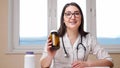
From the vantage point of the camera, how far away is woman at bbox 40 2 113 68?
65.9 inches

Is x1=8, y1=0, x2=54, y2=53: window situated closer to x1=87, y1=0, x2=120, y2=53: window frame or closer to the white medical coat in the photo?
x1=87, y1=0, x2=120, y2=53: window frame

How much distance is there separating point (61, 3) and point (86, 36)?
Answer: 0.91 metres

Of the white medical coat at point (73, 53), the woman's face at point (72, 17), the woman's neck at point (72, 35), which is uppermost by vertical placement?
the woman's face at point (72, 17)

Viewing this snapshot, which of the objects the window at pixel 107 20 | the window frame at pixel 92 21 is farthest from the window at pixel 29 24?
the window at pixel 107 20

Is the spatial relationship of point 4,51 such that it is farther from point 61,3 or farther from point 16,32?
point 61,3

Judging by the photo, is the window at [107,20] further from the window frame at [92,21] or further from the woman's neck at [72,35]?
the woman's neck at [72,35]

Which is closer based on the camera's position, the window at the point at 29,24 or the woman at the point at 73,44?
the woman at the point at 73,44

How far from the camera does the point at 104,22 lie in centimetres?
258

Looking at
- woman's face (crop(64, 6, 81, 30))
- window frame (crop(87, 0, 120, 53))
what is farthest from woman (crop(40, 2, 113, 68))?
window frame (crop(87, 0, 120, 53))

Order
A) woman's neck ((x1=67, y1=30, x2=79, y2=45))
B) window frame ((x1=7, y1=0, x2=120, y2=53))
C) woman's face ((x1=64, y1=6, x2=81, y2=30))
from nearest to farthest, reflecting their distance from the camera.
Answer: woman's face ((x1=64, y1=6, x2=81, y2=30)), woman's neck ((x1=67, y1=30, x2=79, y2=45)), window frame ((x1=7, y1=0, x2=120, y2=53))

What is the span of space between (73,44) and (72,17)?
0.24 meters

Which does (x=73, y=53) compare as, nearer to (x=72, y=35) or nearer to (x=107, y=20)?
Answer: (x=72, y=35)

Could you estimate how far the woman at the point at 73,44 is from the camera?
1.67 metres

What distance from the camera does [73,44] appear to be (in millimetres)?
1743
